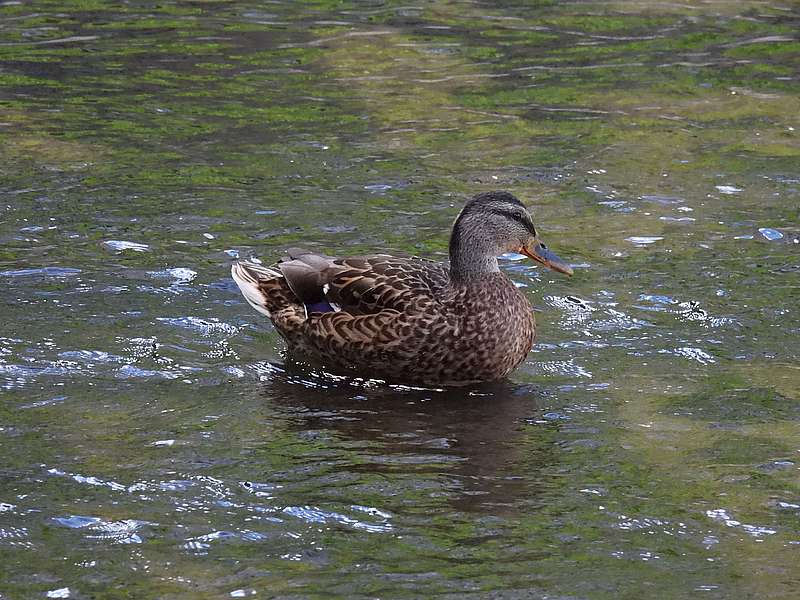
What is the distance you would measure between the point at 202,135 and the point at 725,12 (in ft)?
24.0

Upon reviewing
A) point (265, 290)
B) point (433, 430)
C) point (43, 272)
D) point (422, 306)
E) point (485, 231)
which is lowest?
point (433, 430)

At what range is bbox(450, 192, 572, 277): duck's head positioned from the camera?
317 inches

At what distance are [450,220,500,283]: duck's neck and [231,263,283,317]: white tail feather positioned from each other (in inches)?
42.9

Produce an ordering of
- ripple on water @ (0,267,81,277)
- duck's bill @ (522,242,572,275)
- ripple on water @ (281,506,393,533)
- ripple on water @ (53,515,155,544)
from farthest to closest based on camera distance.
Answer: ripple on water @ (0,267,81,277)
duck's bill @ (522,242,572,275)
ripple on water @ (281,506,393,533)
ripple on water @ (53,515,155,544)

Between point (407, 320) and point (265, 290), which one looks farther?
point (265, 290)

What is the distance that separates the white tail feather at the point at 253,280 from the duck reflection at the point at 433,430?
1.49ft

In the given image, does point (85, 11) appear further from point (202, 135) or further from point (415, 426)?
point (415, 426)

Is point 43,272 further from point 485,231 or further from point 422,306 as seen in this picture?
point 485,231

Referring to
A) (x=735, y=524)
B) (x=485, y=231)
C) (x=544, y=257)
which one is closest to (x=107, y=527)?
(x=735, y=524)

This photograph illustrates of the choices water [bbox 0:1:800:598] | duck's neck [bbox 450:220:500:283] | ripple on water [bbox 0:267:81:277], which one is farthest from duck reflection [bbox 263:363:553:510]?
ripple on water [bbox 0:267:81:277]

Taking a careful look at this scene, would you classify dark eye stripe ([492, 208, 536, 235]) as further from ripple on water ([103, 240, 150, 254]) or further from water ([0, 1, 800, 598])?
ripple on water ([103, 240, 150, 254])

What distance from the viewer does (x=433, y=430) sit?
7.25 meters

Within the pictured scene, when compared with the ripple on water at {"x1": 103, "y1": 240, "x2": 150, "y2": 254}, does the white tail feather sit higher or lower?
higher

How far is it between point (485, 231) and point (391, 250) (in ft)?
5.52
